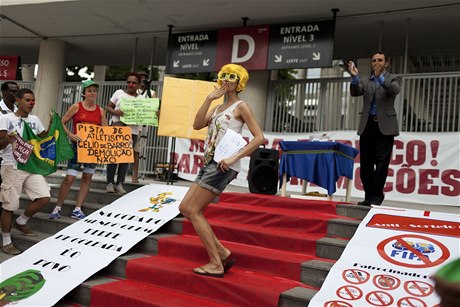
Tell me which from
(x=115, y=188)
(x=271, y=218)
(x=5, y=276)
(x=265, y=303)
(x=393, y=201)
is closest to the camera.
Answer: (x=265, y=303)

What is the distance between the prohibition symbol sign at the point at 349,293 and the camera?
3.56 m

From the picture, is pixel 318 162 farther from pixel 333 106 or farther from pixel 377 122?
pixel 333 106

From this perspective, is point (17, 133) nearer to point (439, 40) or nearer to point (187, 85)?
point (187, 85)

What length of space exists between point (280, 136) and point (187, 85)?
3.03 metres

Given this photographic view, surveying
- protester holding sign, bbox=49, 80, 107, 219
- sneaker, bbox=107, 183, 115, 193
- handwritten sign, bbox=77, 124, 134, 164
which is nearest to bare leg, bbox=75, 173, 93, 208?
protester holding sign, bbox=49, 80, 107, 219

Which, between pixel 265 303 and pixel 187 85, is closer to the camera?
pixel 265 303

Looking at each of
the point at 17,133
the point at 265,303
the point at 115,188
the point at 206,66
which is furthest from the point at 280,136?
the point at 265,303

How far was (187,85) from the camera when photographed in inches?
286

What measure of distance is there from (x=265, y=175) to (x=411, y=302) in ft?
10.9

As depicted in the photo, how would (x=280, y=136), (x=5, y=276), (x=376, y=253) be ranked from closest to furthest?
(x=376, y=253) → (x=5, y=276) → (x=280, y=136)

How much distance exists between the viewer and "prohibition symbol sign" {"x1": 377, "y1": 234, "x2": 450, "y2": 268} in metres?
3.90

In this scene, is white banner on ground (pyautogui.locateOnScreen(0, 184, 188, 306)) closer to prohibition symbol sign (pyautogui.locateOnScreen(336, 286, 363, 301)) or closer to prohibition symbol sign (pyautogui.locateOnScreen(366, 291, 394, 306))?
prohibition symbol sign (pyautogui.locateOnScreen(336, 286, 363, 301))

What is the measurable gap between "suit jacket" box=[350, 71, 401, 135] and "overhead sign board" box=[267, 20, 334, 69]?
3569 millimetres

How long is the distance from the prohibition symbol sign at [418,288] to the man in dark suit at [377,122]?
1901mm
